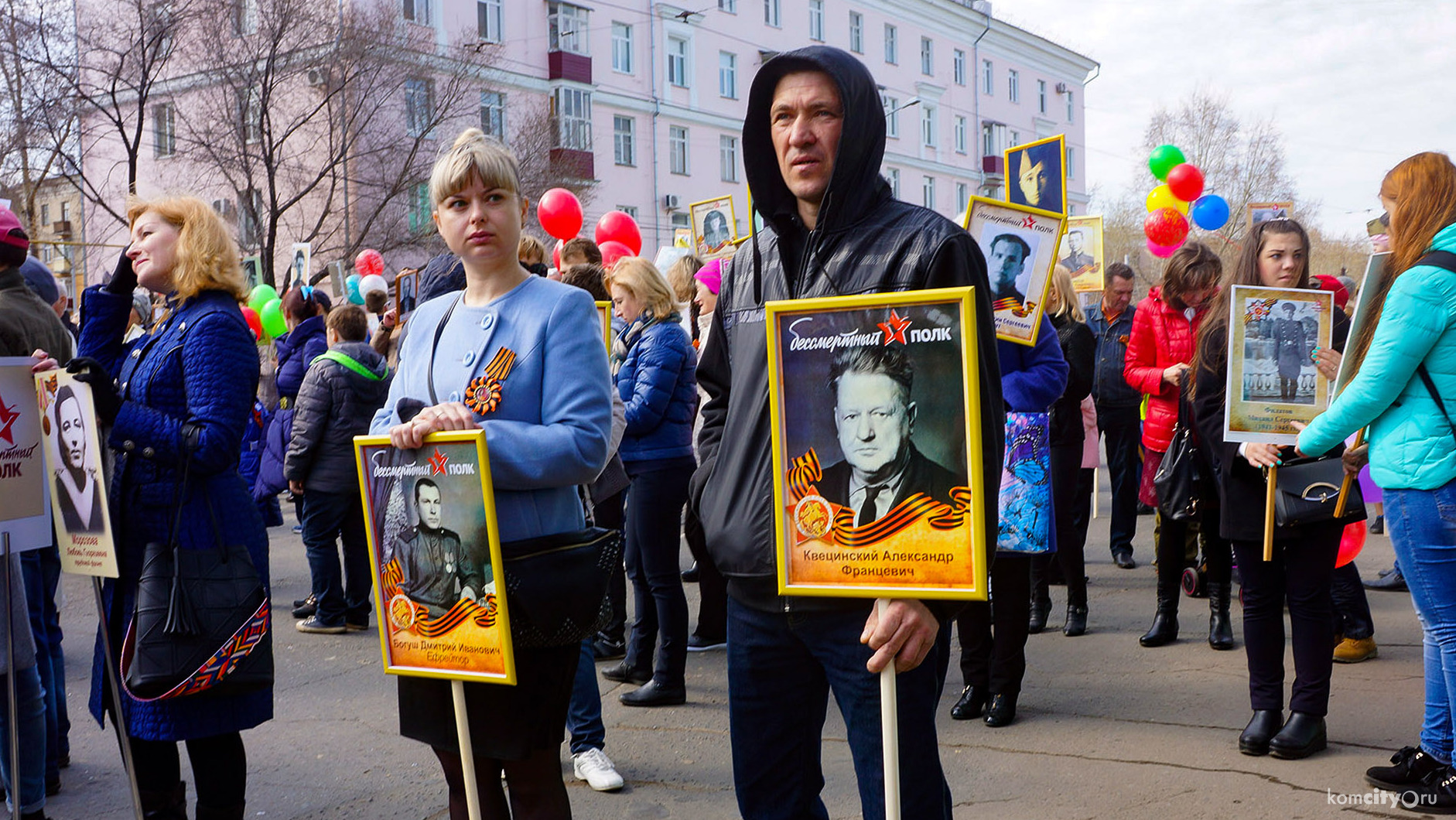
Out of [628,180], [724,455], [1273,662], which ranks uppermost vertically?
[628,180]

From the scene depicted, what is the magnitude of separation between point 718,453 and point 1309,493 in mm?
2902

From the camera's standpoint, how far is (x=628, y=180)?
38.4 m

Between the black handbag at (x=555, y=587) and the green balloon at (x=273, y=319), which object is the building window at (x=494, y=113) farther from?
the black handbag at (x=555, y=587)

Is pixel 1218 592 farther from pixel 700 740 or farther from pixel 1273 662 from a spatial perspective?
pixel 700 740

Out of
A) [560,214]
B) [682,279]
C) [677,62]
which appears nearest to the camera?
[682,279]

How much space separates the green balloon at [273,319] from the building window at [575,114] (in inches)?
823

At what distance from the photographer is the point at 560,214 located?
36.2 feet

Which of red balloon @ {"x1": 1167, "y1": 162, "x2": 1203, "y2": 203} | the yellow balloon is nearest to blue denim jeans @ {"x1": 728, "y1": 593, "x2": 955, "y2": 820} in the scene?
red balloon @ {"x1": 1167, "y1": 162, "x2": 1203, "y2": 203}

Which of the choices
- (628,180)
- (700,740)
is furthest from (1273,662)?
(628,180)

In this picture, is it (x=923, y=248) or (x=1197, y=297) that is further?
(x=1197, y=297)

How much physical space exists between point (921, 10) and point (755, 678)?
169 feet

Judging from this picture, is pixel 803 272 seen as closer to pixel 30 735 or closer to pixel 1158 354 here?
pixel 30 735

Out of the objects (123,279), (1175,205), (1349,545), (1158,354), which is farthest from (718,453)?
(1175,205)

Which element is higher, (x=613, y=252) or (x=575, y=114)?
(x=575, y=114)
